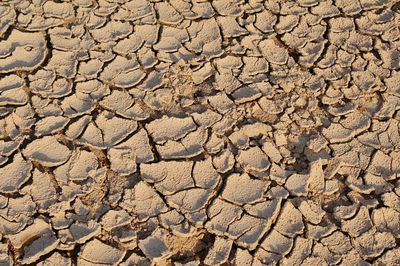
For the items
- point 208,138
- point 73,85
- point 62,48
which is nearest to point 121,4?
point 62,48

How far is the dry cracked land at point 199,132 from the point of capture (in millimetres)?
2238

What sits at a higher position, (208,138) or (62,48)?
(62,48)

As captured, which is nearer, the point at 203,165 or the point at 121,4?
A: the point at 203,165

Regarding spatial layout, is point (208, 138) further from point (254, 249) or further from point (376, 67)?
point (376, 67)

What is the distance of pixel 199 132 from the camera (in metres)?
2.56

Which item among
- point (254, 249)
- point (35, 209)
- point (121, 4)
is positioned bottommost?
point (254, 249)

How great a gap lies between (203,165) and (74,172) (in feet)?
1.82

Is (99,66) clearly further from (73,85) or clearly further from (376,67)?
(376,67)

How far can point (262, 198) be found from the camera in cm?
237

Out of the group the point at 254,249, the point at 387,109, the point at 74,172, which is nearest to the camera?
the point at 254,249

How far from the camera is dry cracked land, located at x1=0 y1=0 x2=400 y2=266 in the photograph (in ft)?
7.34

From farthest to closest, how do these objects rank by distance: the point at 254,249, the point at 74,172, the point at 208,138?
1. the point at 208,138
2. the point at 74,172
3. the point at 254,249

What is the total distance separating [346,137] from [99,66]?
125cm

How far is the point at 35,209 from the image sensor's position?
2.25 meters
